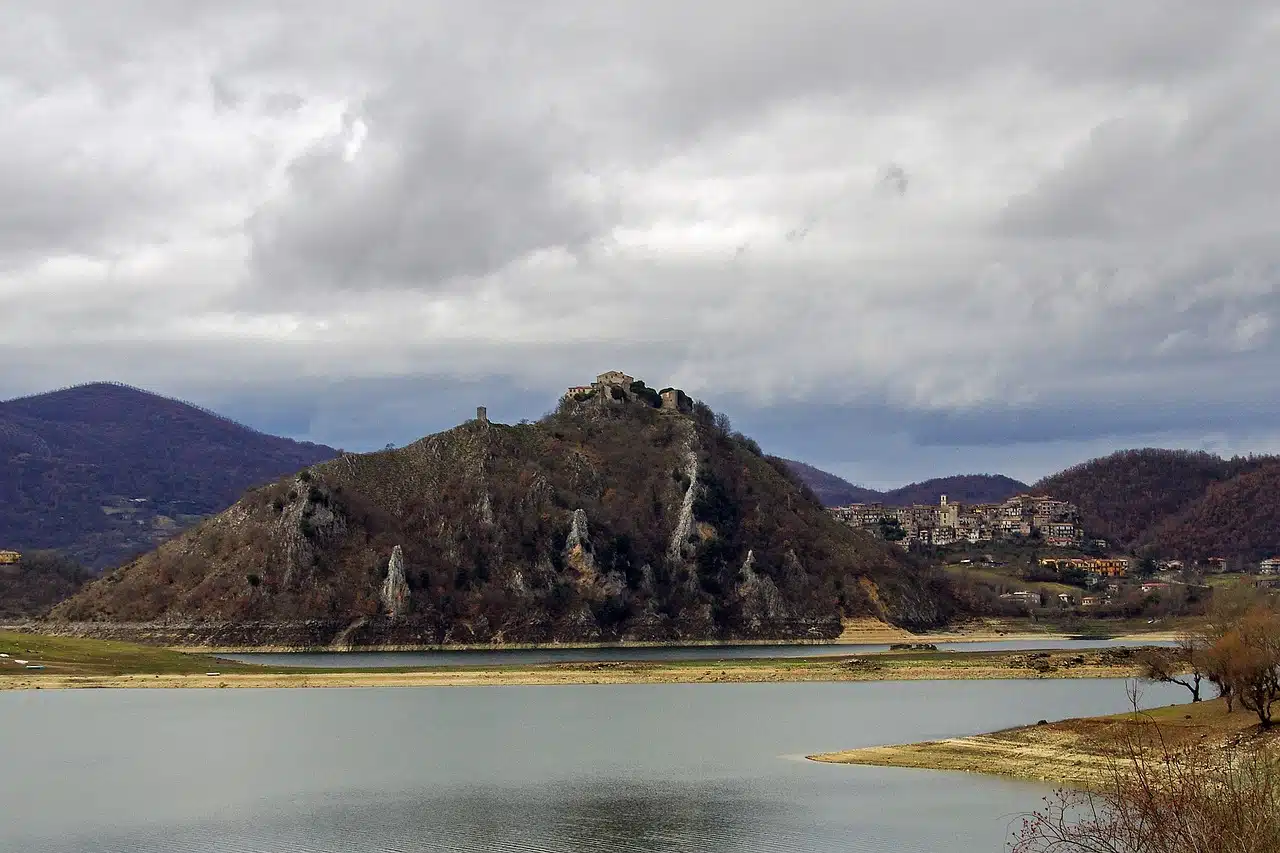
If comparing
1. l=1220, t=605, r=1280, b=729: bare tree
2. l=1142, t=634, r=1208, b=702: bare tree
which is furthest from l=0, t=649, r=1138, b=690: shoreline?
l=1220, t=605, r=1280, b=729: bare tree

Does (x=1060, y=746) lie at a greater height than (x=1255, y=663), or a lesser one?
lesser

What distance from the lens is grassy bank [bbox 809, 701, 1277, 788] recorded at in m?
62.5

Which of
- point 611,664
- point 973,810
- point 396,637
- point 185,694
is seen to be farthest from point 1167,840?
point 396,637

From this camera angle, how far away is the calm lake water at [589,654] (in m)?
162

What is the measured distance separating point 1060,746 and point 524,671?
76893 millimetres

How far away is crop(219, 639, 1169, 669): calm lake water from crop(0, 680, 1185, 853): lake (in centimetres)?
4698

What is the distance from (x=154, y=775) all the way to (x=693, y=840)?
3174cm

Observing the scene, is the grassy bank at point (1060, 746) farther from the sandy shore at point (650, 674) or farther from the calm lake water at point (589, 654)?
the calm lake water at point (589, 654)

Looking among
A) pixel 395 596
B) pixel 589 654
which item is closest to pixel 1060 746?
pixel 589 654

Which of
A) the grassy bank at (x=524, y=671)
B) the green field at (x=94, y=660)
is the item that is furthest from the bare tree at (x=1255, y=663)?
the green field at (x=94, y=660)

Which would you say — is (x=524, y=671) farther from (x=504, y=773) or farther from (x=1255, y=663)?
(x=1255, y=663)

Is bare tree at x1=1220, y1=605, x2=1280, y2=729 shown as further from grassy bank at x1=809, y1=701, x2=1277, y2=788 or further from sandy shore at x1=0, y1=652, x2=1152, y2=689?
sandy shore at x1=0, y1=652, x2=1152, y2=689

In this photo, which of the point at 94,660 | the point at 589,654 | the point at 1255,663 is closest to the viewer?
the point at 1255,663

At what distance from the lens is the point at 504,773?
70062mm
